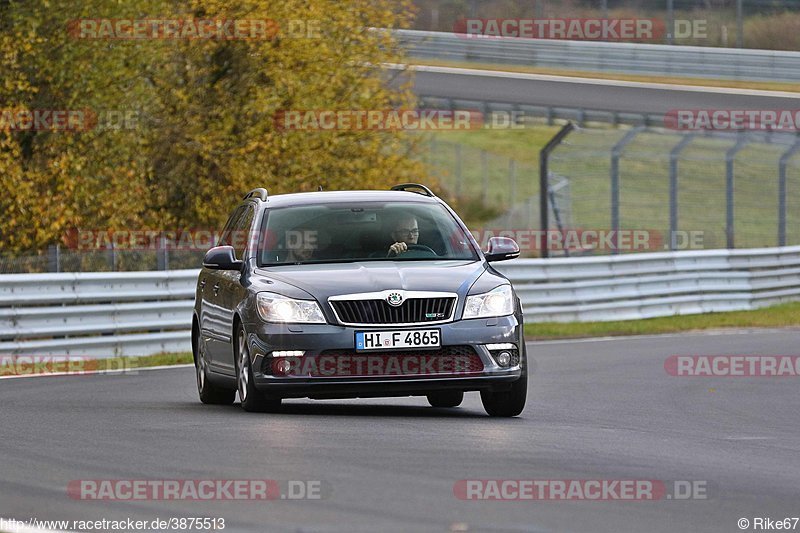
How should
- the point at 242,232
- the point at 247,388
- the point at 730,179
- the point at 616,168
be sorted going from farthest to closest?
the point at 730,179 < the point at 616,168 < the point at 242,232 < the point at 247,388

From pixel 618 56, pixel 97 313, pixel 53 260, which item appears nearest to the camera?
pixel 97 313

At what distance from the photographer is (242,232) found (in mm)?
12820

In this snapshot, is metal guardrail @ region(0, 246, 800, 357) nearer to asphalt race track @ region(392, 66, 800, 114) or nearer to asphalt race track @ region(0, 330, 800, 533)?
asphalt race track @ region(0, 330, 800, 533)

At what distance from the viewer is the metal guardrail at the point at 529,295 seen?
18.3 meters

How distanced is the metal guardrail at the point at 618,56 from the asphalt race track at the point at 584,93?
2.35ft

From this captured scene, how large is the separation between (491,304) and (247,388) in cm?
164

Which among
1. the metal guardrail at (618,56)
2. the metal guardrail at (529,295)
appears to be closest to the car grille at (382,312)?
the metal guardrail at (529,295)

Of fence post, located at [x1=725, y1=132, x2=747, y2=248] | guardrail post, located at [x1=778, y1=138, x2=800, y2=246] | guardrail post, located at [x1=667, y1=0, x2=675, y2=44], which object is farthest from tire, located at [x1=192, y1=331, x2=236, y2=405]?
guardrail post, located at [x1=667, y1=0, x2=675, y2=44]

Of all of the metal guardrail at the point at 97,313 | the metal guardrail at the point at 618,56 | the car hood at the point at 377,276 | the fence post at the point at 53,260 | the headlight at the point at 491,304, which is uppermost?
the car hood at the point at 377,276

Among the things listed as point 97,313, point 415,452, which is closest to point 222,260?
point 415,452

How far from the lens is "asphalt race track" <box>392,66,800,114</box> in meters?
43.5

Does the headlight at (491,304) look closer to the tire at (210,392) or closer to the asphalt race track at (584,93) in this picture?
the tire at (210,392)

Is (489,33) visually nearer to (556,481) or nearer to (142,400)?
(142,400)

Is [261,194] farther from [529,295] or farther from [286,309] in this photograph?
[529,295]
